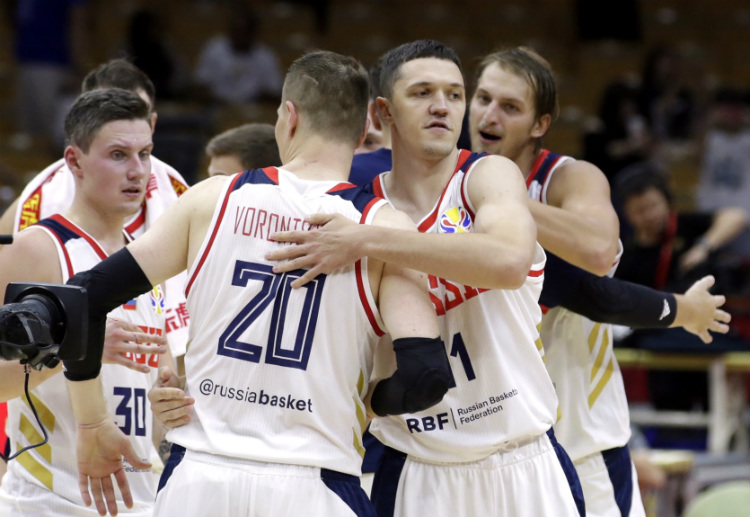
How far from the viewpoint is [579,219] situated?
4.45 metres

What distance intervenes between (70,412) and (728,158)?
31.6 ft

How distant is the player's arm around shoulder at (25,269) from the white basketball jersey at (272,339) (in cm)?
89

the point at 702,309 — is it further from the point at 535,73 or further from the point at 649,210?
the point at 649,210

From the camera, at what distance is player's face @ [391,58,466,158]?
390cm

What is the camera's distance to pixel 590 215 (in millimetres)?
4531

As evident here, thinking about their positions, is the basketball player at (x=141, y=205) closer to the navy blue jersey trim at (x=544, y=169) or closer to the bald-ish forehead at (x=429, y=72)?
the bald-ish forehead at (x=429, y=72)

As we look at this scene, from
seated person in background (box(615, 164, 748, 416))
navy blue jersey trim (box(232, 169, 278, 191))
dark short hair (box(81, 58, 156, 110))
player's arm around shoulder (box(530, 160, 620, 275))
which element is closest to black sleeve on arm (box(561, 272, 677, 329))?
player's arm around shoulder (box(530, 160, 620, 275))

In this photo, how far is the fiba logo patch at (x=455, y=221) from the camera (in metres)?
3.83

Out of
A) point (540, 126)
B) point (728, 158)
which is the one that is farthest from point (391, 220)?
point (728, 158)

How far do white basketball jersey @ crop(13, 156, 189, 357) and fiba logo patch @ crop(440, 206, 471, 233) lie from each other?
1.49 metres

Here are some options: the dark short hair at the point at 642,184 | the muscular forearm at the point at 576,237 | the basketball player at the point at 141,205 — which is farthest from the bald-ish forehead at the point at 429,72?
the dark short hair at the point at 642,184

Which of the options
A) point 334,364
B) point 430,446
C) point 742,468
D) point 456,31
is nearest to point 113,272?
point 334,364

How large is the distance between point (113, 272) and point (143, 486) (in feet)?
4.44

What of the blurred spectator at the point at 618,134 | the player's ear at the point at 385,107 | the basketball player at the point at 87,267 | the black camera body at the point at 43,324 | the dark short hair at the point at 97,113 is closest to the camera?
the black camera body at the point at 43,324
